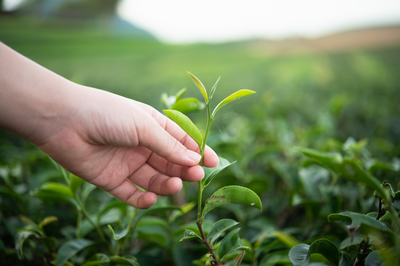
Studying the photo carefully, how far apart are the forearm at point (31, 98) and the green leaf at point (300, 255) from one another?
2.44ft

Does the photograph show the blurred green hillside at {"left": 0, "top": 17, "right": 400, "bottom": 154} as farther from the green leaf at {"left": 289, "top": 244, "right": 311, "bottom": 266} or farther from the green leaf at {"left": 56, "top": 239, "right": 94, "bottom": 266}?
the green leaf at {"left": 56, "top": 239, "right": 94, "bottom": 266}

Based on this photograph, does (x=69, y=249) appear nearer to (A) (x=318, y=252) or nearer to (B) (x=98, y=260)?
(B) (x=98, y=260)

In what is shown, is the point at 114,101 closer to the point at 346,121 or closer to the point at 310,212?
the point at 310,212

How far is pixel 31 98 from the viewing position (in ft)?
2.28

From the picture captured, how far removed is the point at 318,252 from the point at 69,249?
0.78 m

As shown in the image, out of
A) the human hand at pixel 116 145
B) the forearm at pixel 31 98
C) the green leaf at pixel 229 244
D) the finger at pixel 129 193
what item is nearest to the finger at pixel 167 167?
the human hand at pixel 116 145

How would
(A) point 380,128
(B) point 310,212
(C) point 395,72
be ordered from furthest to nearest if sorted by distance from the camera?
1. (C) point 395,72
2. (A) point 380,128
3. (B) point 310,212

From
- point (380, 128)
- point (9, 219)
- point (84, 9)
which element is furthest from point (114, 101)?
point (84, 9)

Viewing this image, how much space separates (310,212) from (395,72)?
11.3 feet

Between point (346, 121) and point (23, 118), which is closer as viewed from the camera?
point (23, 118)

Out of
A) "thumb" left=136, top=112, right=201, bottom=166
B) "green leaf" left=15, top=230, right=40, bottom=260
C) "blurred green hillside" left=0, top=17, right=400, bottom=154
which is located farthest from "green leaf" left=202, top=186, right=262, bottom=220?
"green leaf" left=15, top=230, right=40, bottom=260

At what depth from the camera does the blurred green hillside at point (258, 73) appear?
1823 mm

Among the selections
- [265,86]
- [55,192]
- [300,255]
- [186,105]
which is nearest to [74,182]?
[55,192]

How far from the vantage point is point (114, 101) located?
718 millimetres
